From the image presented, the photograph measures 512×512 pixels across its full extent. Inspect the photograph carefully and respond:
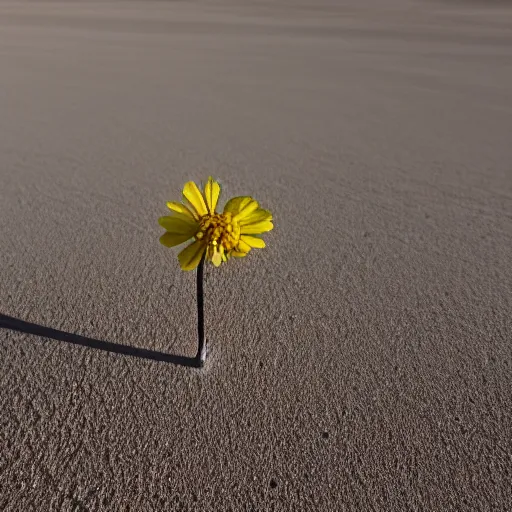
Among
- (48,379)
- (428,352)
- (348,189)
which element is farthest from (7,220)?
(428,352)

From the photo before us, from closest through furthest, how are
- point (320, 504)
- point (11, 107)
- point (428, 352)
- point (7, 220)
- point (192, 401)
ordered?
point (320, 504)
point (192, 401)
point (428, 352)
point (7, 220)
point (11, 107)

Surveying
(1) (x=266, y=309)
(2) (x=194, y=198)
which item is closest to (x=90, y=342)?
(1) (x=266, y=309)

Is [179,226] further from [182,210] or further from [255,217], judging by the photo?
[255,217]

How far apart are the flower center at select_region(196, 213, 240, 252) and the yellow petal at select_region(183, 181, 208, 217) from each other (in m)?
0.02

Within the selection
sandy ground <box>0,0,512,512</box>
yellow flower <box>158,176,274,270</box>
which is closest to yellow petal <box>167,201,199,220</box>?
yellow flower <box>158,176,274,270</box>

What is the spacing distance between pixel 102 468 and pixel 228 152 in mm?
1946

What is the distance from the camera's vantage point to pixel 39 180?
2.25 metres

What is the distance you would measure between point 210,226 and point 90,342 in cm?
65

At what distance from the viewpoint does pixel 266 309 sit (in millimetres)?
1496

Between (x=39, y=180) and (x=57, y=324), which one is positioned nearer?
(x=57, y=324)

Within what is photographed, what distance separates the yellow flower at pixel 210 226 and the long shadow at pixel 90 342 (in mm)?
476

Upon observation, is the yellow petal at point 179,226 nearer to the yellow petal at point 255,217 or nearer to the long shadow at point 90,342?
the yellow petal at point 255,217

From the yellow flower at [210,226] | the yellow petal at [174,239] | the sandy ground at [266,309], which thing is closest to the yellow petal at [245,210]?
the yellow flower at [210,226]

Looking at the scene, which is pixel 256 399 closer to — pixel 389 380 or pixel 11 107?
pixel 389 380
